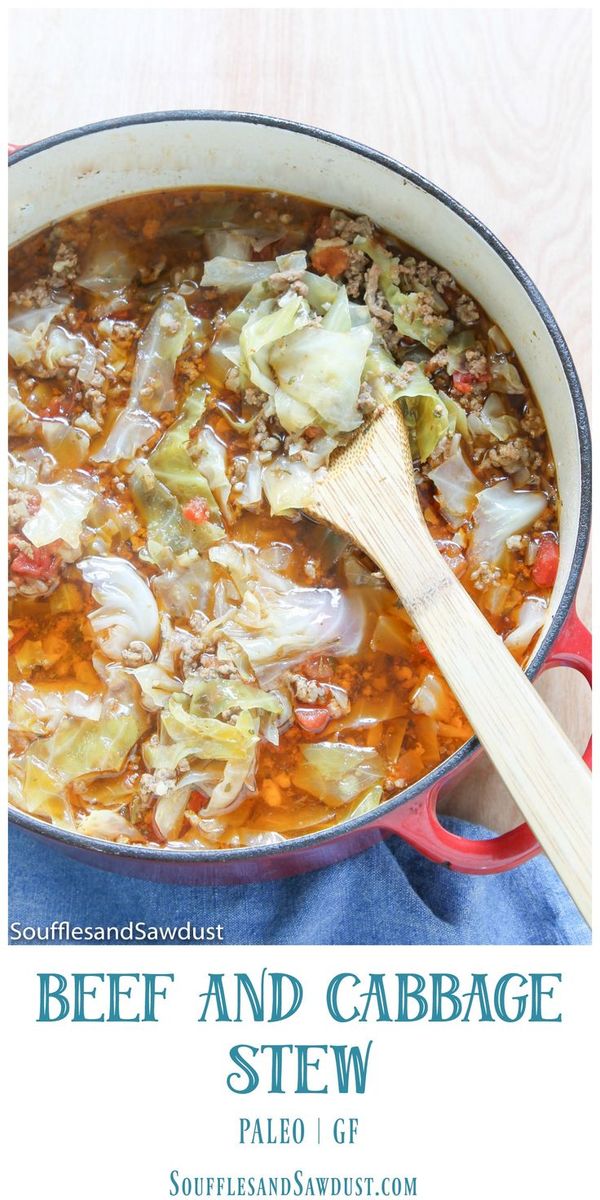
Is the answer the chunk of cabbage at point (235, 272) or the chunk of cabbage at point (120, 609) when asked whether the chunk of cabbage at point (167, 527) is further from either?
the chunk of cabbage at point (235, 272)

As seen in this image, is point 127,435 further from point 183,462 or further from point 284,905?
point 284,905

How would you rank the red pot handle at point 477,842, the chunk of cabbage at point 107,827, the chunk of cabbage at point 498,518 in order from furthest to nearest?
the chunk of cabbage at point 498,518 < the chunk of cabbage at point 107,827 < the red pot handle at point 477,842

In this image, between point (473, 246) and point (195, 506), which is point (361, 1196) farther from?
point (473, 246)

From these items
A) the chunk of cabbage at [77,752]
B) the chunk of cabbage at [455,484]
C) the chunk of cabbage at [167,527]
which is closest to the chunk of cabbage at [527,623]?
the chunk of cabbage at [455,484]

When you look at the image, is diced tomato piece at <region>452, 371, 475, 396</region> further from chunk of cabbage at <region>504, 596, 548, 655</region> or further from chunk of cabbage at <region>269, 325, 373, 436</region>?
chunk of cabbage at <region>504, 596, 548, 655</region>

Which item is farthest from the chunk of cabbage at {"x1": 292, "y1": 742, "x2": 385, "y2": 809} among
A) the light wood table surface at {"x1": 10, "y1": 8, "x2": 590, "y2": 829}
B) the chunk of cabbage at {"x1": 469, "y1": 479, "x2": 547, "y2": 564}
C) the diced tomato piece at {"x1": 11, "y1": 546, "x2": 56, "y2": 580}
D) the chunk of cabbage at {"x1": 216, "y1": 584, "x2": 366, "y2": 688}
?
the light wood table surface at {"x1": 10, "y1": 8, "x2": 590, "y2": 829}

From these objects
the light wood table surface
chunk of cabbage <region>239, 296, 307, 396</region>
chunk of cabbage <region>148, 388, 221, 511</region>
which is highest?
the light wood table surface

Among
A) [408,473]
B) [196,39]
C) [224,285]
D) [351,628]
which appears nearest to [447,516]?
[408,473]

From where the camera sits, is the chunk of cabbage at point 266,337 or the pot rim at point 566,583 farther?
the chunk of cabbage at point 266,337
